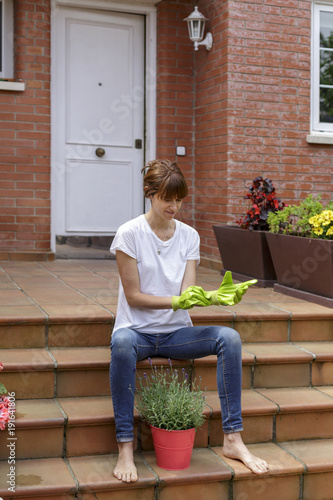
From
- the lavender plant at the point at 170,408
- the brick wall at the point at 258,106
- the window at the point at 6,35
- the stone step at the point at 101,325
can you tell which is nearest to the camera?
the lavender plant at the point at 170,408

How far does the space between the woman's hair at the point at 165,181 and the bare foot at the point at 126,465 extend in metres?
1.04

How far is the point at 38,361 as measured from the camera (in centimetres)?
296

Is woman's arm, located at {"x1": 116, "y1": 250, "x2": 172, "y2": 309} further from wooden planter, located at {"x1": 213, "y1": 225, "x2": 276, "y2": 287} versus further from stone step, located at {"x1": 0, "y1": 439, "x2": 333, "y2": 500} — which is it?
wooden planter, located at {"x1": 213, "y1": 225, "x2": 276, "y2": 287}

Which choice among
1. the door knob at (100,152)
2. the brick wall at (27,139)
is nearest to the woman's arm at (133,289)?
the brick wall at (27,139)

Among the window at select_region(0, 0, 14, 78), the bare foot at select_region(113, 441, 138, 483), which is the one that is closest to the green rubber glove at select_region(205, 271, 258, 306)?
the bare foot at select_region(113, 441, 138, 483)

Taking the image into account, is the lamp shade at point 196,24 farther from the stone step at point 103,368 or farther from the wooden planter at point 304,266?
the stone step at point 103,368

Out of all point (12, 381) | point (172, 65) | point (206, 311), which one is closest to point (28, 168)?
point (172, 65)

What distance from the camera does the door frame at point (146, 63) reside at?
18.3ft

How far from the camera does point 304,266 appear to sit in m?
4.11

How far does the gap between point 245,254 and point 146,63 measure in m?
2.18

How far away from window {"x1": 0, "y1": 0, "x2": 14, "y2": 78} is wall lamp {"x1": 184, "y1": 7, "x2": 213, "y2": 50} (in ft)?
4.94

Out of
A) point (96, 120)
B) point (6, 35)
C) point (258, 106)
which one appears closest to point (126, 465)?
point (258, 106)

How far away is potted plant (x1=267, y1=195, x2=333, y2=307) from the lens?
391 centimetres

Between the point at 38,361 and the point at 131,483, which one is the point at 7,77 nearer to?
the point at 38,361
